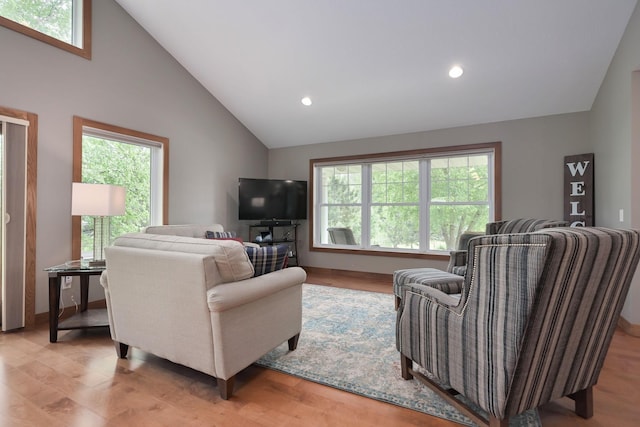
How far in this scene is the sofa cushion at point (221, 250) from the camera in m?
1.79

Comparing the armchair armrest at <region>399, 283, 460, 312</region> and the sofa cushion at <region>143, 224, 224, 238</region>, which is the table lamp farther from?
the armchair armrest at <region>399, 283, 460, 312</region>

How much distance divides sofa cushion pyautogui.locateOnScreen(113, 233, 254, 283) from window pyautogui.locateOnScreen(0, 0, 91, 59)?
2582mm

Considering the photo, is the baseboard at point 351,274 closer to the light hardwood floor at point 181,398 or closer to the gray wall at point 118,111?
the gray wall at point 118,111

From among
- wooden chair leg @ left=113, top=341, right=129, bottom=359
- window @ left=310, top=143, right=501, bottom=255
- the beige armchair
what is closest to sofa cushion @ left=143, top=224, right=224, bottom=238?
the beige armchair

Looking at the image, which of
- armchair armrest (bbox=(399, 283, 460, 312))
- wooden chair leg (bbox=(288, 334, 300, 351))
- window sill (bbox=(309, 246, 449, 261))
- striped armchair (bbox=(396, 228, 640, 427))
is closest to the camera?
striped armchair (bbox=(396, 228, 640, 427))

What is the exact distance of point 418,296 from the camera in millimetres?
1793

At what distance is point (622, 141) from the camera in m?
2.92

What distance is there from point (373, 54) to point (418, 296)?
9.48 ft

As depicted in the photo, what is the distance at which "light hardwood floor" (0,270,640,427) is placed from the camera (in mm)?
1641

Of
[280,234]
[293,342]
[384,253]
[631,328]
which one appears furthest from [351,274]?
[631,328]

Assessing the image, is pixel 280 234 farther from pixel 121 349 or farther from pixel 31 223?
pixel 121 349

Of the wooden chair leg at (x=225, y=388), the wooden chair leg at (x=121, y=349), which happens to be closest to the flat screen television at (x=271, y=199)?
the wooden chair leg at (x=121, y=349)

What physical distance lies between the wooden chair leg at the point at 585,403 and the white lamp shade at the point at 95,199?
3551 mm

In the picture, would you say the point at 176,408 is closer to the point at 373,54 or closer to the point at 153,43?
the point at 373,54
